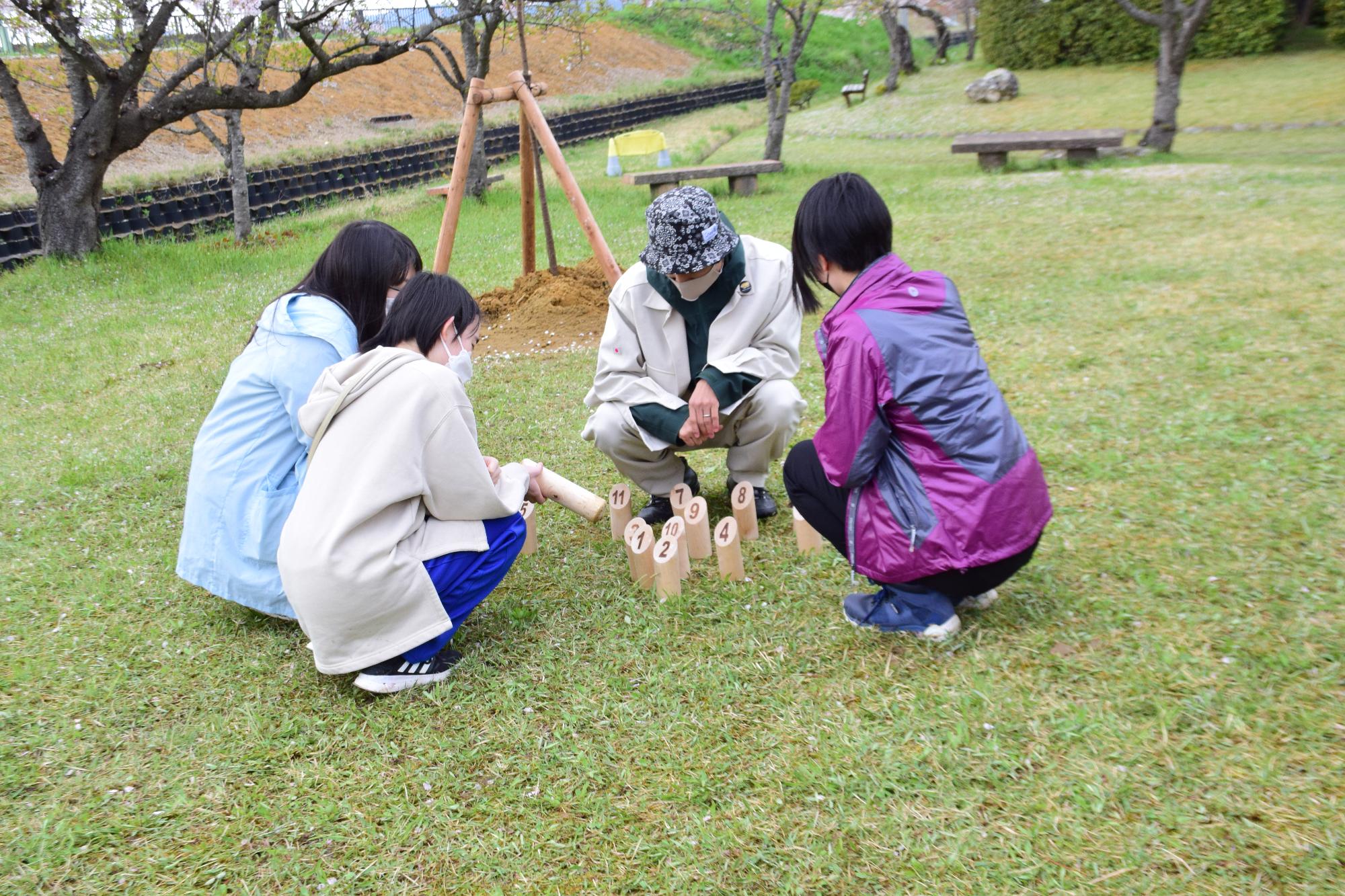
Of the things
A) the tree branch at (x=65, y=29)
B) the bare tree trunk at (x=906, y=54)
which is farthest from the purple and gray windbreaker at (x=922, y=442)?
the bare tree trunk at (x=906, y=54)

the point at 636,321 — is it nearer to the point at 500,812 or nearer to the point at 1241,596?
the point at 500,812

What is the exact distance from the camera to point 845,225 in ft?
9.47

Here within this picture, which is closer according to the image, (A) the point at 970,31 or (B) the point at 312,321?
(B) the point at 312,321

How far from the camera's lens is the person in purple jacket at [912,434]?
2.70m

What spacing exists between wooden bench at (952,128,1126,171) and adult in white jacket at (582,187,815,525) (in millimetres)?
10003

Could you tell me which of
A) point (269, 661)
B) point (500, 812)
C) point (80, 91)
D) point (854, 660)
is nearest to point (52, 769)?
point (269, 661)

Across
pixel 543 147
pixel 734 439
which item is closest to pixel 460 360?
pixel 734 439

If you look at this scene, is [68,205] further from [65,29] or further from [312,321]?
[312,321]

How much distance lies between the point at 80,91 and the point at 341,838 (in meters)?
11.0

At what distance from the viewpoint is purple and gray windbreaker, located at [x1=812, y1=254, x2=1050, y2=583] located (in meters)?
2.70

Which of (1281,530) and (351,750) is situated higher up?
(1281,530)

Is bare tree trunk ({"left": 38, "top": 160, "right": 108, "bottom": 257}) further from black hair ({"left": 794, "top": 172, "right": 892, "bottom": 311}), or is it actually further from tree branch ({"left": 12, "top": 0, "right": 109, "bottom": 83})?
black hair ({"left": 794, "top": 172, "right": 892, "bottom": 311})

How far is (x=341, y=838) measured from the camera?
8.00ft

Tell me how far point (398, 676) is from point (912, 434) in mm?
1740
